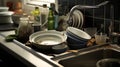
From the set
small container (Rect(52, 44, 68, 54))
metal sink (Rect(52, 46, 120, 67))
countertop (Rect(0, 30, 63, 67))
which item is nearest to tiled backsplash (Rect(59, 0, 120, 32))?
metal sink (Rect(52, 46, 120, 67))

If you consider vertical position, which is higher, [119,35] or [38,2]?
[38,2]

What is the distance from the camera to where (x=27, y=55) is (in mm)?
1509

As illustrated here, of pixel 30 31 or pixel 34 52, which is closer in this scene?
pixel 34 52

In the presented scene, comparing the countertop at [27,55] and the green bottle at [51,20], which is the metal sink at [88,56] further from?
the green bottle at [51,20]

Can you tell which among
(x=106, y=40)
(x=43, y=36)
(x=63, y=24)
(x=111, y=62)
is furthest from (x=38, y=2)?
(x=111, y=62)

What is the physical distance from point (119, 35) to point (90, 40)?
0.24 m

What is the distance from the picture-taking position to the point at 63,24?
203 cm

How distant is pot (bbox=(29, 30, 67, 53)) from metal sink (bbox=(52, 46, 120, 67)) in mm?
149

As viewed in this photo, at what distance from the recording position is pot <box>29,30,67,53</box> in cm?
158

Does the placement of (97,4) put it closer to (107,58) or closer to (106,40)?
(106,40)

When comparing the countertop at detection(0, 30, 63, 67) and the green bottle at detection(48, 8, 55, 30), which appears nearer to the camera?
the countertop at detection(0, 30, 63, 67)

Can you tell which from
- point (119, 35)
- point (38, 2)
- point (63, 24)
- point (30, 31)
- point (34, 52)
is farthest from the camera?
point (38, 2)

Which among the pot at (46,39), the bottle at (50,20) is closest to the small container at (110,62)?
the pot at (46,39)

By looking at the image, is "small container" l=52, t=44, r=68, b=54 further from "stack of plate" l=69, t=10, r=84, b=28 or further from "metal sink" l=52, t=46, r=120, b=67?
"stack of plate" l=69, t=10, r=84, b=28
